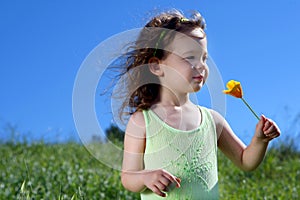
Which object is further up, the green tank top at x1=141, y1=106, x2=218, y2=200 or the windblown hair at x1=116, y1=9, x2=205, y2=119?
the windblown hair at x1=116, y1=9, x2=205, y2=119

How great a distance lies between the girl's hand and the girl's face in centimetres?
29

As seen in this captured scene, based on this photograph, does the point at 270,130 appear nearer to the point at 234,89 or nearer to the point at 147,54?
the point at 234,89

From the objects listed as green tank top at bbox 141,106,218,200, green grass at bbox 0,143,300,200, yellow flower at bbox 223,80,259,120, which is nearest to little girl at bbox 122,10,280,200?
green tank top at bbox 141,106,218,200

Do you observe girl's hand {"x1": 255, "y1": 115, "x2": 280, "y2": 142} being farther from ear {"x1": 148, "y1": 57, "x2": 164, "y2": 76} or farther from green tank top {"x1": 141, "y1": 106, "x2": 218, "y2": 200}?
ear {"x1": 148, "y1": 57, "x2": 164, "y2": 76}

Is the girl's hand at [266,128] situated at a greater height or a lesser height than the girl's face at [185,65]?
lesser

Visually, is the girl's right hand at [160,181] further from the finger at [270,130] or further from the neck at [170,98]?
the finger at [270,130]

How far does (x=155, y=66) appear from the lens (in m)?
2.46

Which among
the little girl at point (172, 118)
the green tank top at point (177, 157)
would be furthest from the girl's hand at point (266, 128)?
the green tank top at point (177, 157)

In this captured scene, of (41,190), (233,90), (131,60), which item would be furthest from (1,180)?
(233,90)

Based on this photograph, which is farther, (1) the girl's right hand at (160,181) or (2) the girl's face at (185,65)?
(2) the girl's face at (185,65)

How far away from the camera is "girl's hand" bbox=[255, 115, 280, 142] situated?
244 centimetres

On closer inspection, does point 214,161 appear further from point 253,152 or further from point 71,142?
point 71,142

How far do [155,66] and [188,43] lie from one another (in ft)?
0.55

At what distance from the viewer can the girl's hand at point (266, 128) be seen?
2.44 metres
